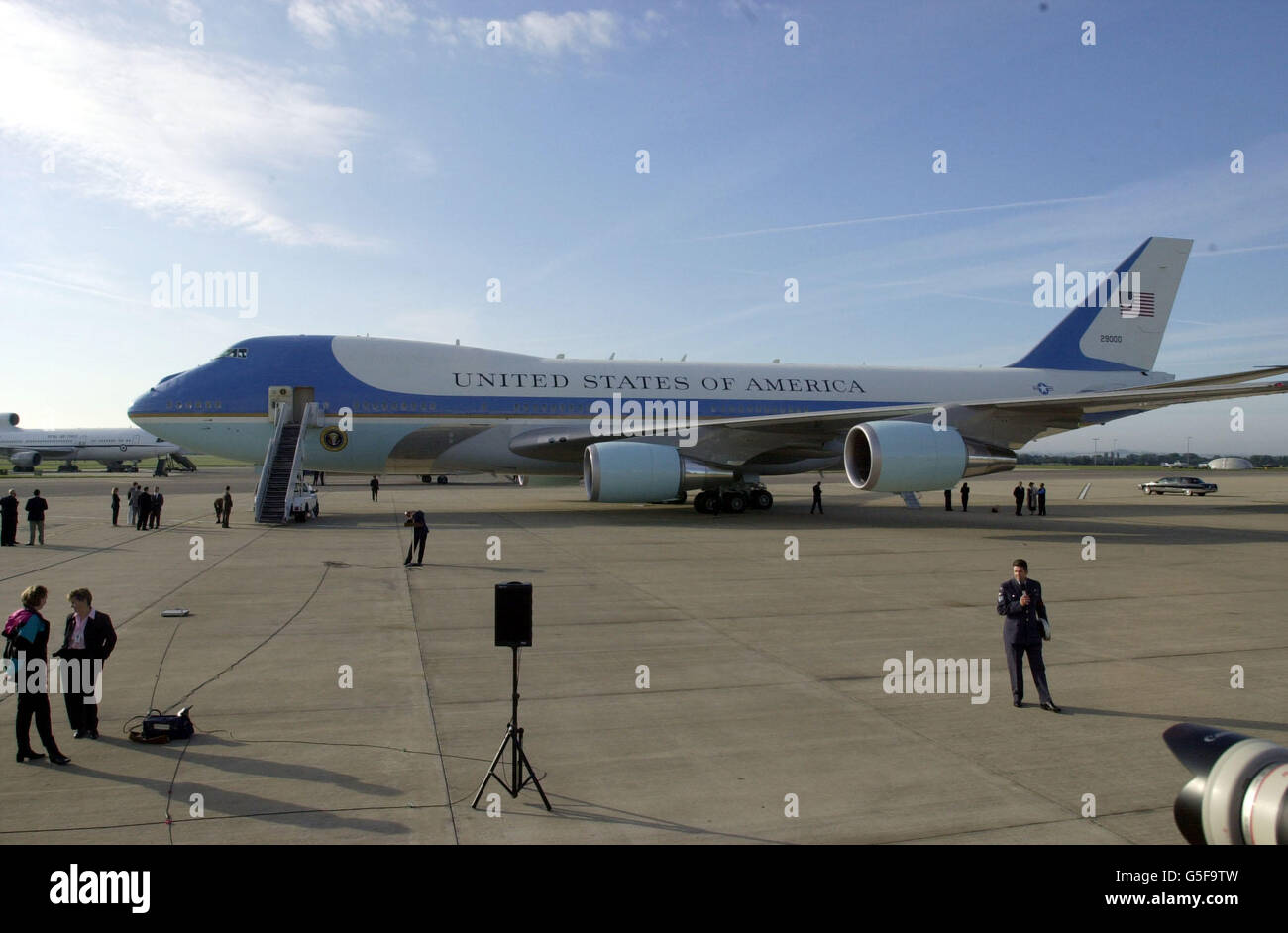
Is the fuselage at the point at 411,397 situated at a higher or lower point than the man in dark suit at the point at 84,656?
higher

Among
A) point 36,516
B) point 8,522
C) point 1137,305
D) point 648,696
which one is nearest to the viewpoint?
point 648,696

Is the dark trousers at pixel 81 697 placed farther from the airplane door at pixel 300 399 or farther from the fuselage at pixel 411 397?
the airplane door at pixel 300 399

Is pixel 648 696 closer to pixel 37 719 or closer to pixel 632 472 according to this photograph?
pixel 37 719

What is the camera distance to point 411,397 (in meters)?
22.0

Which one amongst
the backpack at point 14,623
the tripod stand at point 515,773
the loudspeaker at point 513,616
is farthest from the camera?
the backpack at point 14,623

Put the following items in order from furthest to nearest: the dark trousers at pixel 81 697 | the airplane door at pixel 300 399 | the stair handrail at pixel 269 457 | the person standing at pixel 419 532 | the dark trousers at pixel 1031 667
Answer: the airplane door at pixel 300 399 < the stair handrail at pixel 269 457 < the person standing at pixel 419 532 < the dark trousers at pixel 1031 667 < the dark trousers at pixel 81 697

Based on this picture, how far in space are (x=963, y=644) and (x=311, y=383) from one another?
18.2 meters

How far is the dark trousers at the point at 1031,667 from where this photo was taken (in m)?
6.34

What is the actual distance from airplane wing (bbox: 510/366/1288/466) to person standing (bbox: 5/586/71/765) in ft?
54.6

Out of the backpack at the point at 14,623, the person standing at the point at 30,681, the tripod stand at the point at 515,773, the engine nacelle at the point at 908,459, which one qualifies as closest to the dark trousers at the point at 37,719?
the person standing at the point at 30,681

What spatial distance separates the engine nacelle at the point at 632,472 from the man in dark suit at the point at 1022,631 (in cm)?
1348

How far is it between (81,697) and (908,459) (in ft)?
52.3

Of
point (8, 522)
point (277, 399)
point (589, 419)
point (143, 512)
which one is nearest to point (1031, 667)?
point (589, 419)
